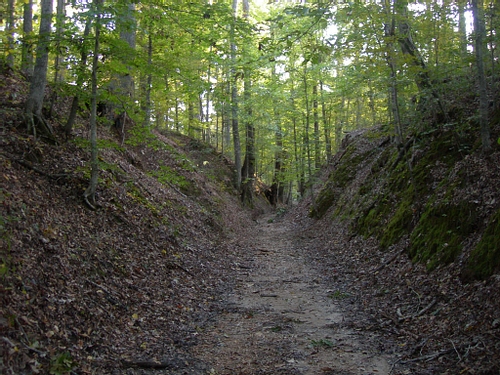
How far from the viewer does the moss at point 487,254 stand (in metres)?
5.54

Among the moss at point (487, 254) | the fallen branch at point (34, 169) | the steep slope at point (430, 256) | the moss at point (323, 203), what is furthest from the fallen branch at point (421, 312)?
the moss at point (323, 203)

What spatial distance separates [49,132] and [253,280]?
588cm

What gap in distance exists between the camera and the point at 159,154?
57.0 feet

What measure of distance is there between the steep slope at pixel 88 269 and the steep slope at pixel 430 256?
9.98 ft

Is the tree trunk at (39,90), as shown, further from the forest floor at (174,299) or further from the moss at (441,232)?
the moss at (441,232)

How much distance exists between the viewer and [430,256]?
23.8 feet

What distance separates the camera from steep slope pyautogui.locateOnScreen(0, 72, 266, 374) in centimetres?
437

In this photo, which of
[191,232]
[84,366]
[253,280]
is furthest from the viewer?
[191,232]

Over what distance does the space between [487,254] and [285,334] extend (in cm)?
333

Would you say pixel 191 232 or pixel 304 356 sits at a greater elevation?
pixel 191 232

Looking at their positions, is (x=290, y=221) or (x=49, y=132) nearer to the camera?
(x=49, y=132)

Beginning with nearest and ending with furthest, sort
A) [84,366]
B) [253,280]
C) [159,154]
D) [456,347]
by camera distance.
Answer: [84,366] < [456,347] < [253,280] < [159,154]

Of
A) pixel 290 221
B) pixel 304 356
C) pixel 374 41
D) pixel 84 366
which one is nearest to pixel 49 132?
pixel 84 366

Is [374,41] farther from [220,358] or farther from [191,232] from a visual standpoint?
[220,358]
